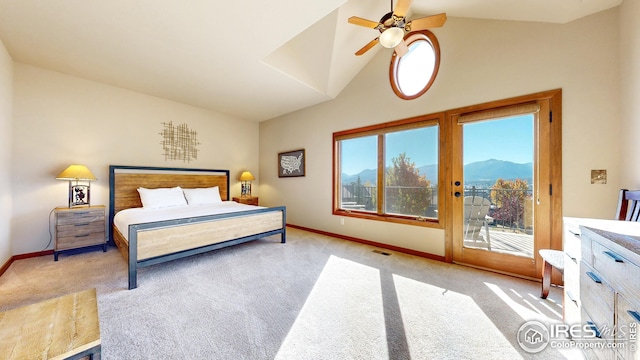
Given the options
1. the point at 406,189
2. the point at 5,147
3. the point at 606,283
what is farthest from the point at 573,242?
the point at 5,147

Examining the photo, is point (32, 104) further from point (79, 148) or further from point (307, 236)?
point (307, 236)

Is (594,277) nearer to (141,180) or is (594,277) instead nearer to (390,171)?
(390,171)

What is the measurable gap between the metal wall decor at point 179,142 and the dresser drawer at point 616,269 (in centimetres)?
559

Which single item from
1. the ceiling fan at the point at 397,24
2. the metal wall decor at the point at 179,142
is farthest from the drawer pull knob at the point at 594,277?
the metal wall decor at the point at 179,142

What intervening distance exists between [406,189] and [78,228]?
4901 mm

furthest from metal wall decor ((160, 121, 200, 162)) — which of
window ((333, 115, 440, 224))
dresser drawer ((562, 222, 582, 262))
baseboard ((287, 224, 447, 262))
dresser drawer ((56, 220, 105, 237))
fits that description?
dresser drawer ((562, 222, 582, 262))

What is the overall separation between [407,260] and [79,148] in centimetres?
531

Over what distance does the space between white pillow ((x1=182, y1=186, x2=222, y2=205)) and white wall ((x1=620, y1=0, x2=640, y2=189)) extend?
5467 millimetres

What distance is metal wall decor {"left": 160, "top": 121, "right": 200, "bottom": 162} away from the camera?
4.37 m

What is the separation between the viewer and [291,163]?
16.8ft

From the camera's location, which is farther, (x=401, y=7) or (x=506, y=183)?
(x=506, y=183)

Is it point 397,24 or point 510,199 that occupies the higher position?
point 397,24

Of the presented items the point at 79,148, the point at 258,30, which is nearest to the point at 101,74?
the point at 79,148

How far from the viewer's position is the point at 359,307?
194cm
